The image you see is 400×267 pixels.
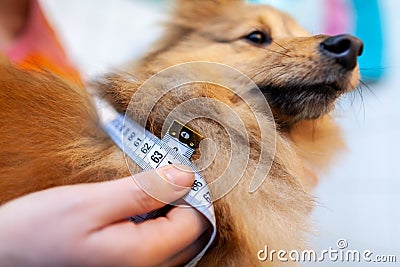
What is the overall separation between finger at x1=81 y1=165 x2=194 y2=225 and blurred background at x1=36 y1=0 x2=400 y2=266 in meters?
0.16

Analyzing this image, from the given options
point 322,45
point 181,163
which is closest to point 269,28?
point 322,45

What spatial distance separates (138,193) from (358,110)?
274 millimetres

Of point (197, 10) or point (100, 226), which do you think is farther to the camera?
point (197, 10)

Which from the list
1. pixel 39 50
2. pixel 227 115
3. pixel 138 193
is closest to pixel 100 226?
pixel 138 193

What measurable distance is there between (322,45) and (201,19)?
0.48ft

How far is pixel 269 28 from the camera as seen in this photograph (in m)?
0.57

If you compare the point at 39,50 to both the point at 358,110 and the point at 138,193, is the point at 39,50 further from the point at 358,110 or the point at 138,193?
the point at 358,110

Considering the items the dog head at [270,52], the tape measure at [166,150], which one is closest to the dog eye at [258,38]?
the dog head at [270,52]

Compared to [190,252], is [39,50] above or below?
above

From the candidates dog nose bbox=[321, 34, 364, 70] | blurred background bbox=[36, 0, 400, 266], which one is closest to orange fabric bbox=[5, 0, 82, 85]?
blurred background bbox=[36, 0, 400, 266]

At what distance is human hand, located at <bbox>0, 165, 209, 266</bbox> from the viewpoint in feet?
1.58

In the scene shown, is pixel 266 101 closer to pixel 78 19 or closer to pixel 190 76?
pixel 190 76

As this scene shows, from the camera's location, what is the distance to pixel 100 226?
0.49 m

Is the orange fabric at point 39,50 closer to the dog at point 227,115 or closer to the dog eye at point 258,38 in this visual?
the dog at point 227,115
